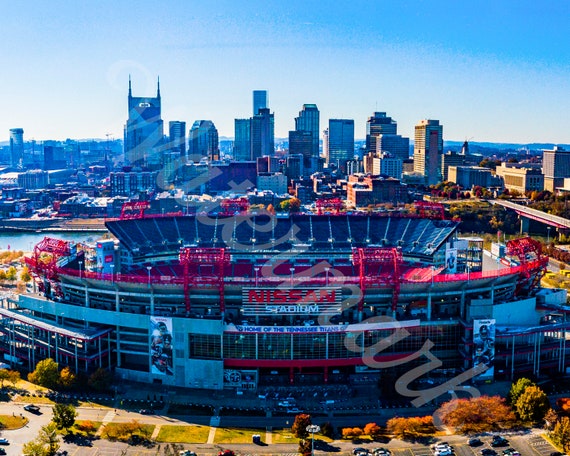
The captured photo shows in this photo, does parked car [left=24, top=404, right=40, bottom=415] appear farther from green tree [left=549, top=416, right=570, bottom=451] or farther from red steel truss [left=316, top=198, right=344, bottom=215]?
red steel truss [left=316, top=198, right=344, bottom=215]

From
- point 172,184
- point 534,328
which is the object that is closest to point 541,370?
point 534,328

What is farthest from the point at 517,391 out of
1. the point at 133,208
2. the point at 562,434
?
the point at 133,208

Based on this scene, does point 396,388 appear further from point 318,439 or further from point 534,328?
point 534,328

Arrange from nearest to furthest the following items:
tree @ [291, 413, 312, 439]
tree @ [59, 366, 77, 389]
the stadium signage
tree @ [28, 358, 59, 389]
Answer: tree @ [291, 413, 312, 439], tree @ [59, 366, 77, 389], tree @ [28, 358, 59, 389], the stadium signage

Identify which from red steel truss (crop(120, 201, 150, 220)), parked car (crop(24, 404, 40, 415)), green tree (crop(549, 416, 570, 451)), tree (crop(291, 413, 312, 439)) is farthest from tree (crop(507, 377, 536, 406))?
red steel truss (crop(120, 201, 150, 220))

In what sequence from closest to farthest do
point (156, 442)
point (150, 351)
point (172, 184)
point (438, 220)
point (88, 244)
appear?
point (156, 442), point (150, 351), point (88, 244), point (438, 220), point (172, 184)

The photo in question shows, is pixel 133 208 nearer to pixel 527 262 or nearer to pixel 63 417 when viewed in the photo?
pixel 63 417
